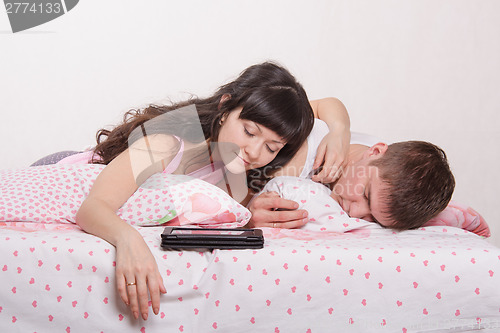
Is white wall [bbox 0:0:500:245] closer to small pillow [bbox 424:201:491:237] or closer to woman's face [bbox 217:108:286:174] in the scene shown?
woman's face [bbox 217:108:286:174]

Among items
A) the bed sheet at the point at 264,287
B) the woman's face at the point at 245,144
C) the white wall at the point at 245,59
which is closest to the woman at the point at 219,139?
the woman's face at the point at 245,144

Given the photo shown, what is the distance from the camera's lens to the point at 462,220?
5.83 feet

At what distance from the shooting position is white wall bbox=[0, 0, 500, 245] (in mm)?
2832

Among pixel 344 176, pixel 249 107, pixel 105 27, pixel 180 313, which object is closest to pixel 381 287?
pixel 180 313

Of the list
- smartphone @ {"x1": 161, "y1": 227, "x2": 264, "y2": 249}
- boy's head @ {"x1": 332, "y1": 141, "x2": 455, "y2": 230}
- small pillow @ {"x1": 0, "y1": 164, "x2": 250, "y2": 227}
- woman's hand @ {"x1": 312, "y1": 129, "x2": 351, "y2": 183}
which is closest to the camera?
smartphone @ {"x1": 161, "y1": 227, "x2": 264, "y2": 249}

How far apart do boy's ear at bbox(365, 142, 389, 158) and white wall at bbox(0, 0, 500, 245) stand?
99 cm

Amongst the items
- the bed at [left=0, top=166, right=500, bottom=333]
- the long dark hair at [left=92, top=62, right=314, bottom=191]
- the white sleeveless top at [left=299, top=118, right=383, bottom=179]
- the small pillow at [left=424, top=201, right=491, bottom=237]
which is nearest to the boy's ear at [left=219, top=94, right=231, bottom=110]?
the long dark hair at [left=92, top=62, right=314, bottom=191]

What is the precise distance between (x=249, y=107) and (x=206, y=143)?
0.22 metres

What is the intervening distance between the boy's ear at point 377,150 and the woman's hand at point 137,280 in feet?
3.09

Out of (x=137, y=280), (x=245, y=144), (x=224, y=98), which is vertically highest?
(x=224, y=98)

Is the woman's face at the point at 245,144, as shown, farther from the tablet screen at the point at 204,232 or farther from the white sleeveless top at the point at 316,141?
the tablet screen at the point at 204,232

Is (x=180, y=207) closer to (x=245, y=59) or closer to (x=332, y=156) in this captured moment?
(x=332, y=156)

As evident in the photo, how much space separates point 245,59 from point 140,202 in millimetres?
1434

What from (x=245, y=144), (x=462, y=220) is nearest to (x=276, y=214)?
(x=245, y=144)
